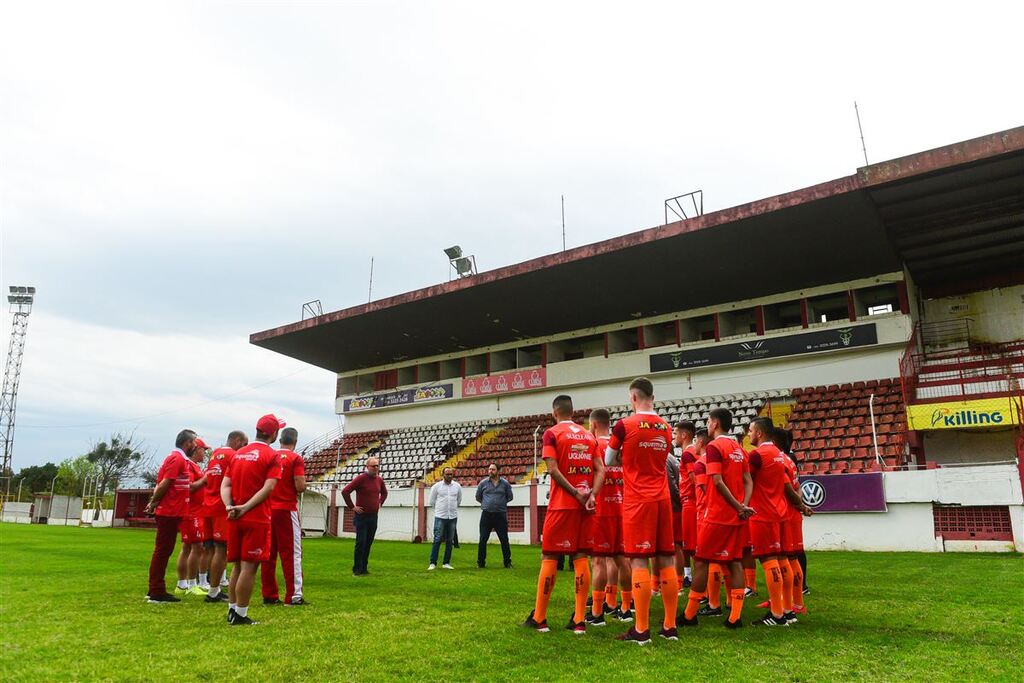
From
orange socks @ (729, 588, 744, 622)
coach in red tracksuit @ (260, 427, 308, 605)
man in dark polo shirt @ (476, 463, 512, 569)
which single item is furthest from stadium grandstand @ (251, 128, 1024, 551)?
coach in red tracksuit @ (260, 427, 308, 605)

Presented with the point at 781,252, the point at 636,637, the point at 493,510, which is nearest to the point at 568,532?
the point at 636,637

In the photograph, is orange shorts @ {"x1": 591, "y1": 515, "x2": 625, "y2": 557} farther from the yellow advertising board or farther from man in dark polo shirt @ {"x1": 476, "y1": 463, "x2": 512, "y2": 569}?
the yellow advertising board

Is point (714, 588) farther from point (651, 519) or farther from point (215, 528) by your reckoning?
point (215, 528)

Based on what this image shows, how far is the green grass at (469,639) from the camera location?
13.5ft

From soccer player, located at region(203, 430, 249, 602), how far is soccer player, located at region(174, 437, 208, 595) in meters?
0.13

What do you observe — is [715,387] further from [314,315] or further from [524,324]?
[314,315]

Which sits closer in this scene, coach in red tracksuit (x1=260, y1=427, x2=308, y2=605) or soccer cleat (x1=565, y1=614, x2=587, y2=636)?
soccer cleat (x1=565, y1=614, x2=587, y2=636)

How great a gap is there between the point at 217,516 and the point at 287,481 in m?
0.84

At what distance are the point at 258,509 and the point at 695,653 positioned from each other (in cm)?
395

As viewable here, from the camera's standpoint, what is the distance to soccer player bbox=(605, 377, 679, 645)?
518 cm

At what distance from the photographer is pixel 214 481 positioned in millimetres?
7527

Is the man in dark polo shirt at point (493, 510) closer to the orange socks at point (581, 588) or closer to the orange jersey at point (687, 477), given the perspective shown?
the orange jersey at point (687, 477)

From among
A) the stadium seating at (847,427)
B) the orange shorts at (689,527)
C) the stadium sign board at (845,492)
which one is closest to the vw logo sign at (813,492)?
the stadium sign board at (845,492)

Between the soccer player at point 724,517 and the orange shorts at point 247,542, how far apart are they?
3.81m
